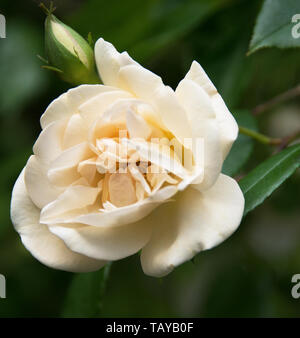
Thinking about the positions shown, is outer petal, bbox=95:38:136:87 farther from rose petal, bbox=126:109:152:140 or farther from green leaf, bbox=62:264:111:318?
green leaf, bbox=62:264:111:318

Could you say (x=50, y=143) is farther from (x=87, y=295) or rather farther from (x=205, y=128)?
(x=87, y=295)

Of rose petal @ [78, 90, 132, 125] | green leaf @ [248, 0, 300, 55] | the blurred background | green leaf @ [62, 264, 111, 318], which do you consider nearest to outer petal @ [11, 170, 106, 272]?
rose petal @ [78, 90, 132, 125]

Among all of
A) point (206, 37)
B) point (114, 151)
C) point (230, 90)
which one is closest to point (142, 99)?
point (114, 151)

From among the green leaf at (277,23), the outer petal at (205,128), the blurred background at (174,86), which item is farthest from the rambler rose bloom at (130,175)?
the blurred background at (174,86)

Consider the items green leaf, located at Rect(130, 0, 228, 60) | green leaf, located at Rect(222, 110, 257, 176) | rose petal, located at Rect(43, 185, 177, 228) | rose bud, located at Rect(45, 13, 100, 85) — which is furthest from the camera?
green leaf, located at Rect(130, 0, 228, 60)

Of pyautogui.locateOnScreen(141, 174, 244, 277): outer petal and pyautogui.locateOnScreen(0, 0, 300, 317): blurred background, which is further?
pyautogui.locateOnScreen(0, 0, 300, 317): blurred background

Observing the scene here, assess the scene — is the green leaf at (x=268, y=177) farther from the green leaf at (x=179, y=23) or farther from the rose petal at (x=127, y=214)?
the green leaf at (x=179, y=23)

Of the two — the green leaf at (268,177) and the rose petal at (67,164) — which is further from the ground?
the rose petal at (67,164)

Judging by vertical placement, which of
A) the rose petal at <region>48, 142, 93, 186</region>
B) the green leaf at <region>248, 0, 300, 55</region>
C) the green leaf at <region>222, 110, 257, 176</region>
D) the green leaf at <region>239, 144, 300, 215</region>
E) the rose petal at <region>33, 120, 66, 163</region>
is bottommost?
the green leaf at <region>222, 110, 257, 176</region>
